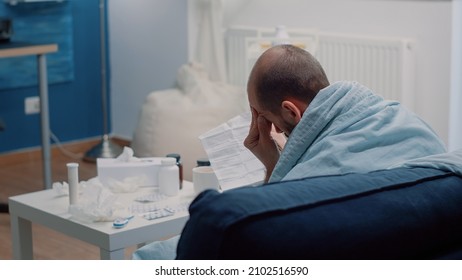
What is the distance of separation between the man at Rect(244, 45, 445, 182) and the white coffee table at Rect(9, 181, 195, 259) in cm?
74

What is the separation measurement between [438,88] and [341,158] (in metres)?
2.84

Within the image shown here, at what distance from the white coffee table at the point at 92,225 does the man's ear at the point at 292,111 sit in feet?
2.56

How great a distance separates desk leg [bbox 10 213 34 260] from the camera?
279 cm

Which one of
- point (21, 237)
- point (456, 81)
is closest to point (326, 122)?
point (21, 237)

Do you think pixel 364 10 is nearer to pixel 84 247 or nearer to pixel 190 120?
pixel 190 120

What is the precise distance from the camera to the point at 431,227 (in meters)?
1.39

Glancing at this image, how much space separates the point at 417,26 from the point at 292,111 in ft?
8.97

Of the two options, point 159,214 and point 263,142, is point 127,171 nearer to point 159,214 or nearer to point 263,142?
point 159,214

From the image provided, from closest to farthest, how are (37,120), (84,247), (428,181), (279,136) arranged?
1. (428,181)
2. (279,136)
3. (84,247)
4. (37,120)

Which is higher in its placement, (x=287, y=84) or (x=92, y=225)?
(x=287, y=84)

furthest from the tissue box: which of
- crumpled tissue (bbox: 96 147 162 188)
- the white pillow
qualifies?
the white pillow

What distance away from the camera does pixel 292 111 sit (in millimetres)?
1826

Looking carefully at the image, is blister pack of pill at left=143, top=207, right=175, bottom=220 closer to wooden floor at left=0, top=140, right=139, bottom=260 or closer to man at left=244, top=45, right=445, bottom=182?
man at left=244, top=45, right=445, bottom=182
